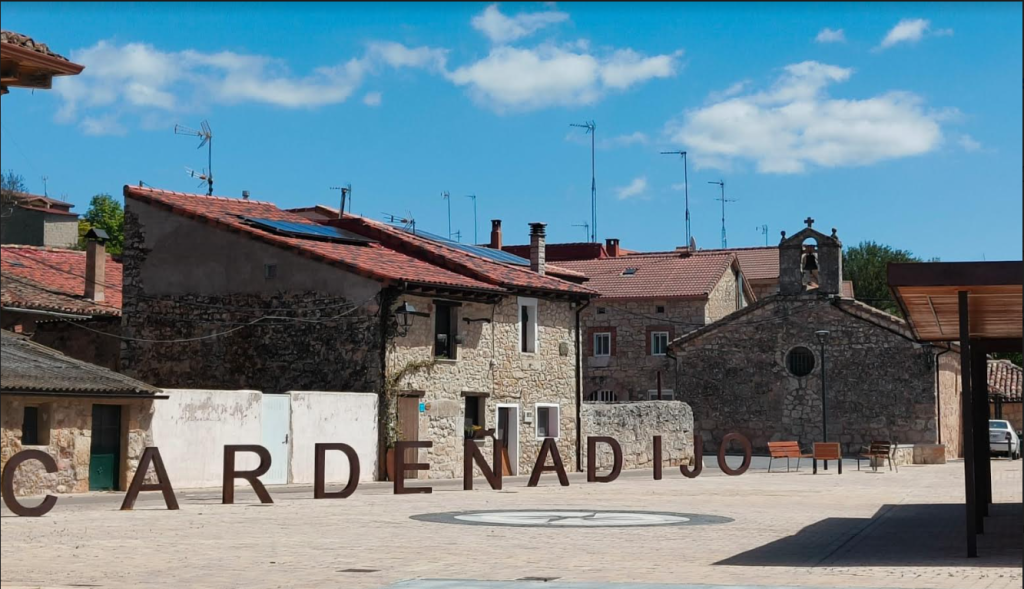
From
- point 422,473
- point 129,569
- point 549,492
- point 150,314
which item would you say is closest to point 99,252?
point 150,314

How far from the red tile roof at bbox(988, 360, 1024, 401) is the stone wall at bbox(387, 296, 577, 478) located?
22492 millimetres

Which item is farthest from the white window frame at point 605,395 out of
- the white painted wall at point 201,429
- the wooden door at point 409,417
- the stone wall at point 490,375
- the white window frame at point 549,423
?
the white painted wall at point 201,429

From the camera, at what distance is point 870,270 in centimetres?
7900

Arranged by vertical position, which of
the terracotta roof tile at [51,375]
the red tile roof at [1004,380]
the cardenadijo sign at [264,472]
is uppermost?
the red tile roof at [1004,380]

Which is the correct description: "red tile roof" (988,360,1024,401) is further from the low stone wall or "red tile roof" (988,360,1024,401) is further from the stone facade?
the low stone wall

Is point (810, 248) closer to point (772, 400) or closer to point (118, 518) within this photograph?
point (772, 400)

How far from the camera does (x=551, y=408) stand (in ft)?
123

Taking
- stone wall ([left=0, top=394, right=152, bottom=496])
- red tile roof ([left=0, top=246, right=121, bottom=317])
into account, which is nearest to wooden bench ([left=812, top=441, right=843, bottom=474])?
stone wall ([left=0, top=394, right=152, bottom=496])

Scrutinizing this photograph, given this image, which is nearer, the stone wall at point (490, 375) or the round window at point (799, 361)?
the stone wall at point (490, 375)

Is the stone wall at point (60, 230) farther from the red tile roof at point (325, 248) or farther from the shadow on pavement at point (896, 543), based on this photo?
the shadow on pavement at point (896, 543)

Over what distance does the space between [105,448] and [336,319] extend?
7355 mm

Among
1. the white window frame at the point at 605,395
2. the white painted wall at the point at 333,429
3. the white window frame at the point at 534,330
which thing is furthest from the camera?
the white window frame at the point at 605,395

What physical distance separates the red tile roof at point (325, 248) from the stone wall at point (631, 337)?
2098cm

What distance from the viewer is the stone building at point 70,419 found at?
23375mm
